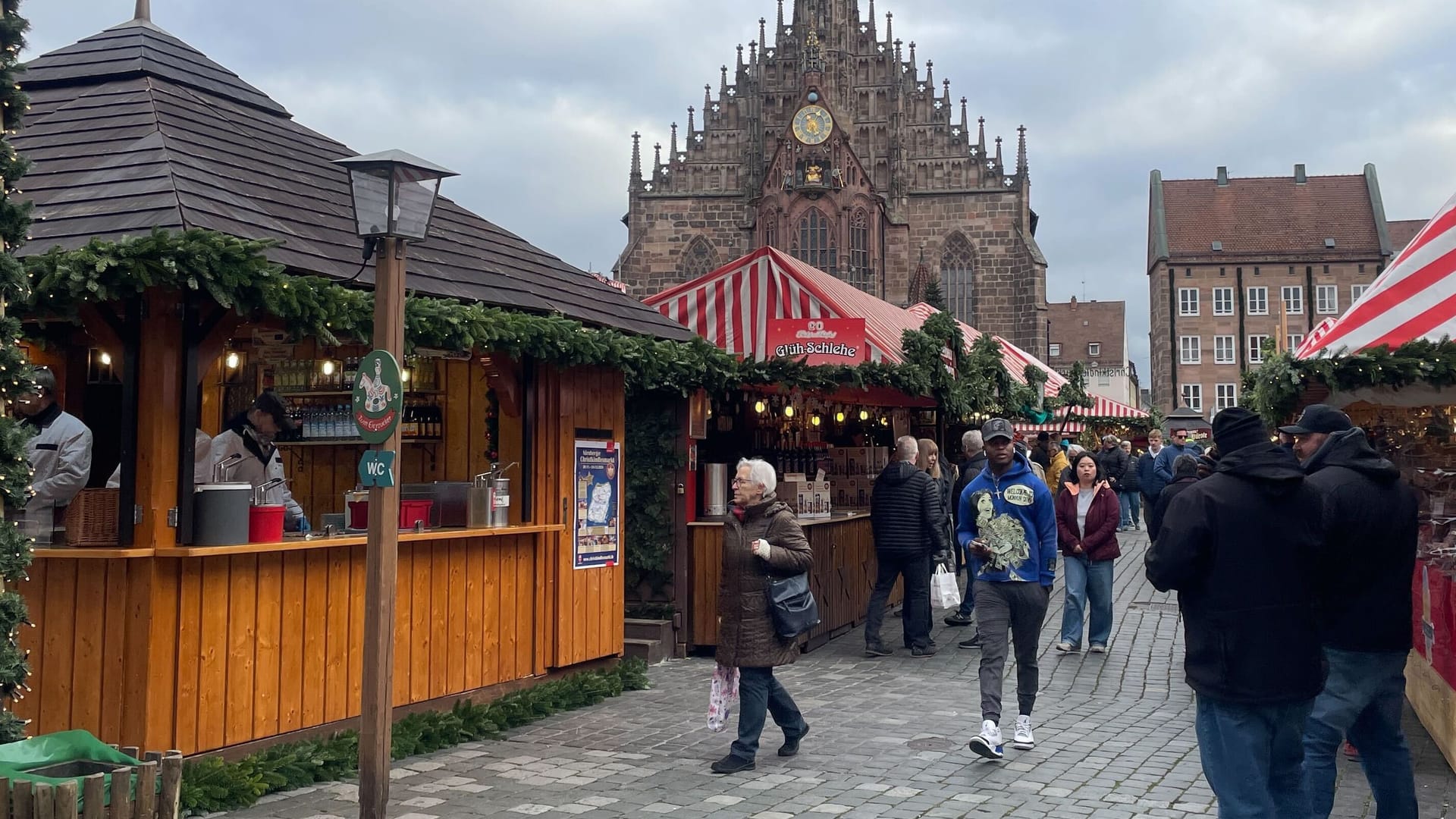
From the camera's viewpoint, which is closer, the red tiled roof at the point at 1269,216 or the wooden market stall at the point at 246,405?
the wooden market stall at the point at 246,405

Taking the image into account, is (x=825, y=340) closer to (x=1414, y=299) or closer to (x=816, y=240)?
(x=1414, y=299)

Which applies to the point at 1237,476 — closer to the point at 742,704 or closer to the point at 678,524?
the point at 742,704

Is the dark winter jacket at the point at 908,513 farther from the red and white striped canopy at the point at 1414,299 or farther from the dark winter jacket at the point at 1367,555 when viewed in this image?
the dark winter jacket at the point at 1367,555

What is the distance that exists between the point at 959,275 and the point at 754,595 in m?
45.7

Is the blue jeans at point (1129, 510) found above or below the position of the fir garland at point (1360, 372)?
below

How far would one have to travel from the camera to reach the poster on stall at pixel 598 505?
9.28m

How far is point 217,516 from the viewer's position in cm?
628

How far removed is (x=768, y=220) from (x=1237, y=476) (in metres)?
45.3

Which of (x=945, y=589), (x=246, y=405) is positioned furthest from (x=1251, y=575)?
(x=246, y=405)

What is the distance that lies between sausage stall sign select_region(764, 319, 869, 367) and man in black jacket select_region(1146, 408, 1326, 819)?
7561mm

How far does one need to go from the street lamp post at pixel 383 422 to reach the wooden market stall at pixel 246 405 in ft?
2.41

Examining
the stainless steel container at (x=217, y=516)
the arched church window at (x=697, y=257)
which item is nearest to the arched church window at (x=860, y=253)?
the arched church window at (x=697, y=257)

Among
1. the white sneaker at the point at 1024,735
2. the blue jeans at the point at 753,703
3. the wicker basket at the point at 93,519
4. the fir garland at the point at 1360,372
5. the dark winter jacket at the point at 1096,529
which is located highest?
the fir garland at the point at 1360,372

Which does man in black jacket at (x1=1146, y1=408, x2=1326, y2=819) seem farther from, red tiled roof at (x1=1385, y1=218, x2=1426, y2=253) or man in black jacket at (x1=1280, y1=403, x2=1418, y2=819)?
red tiled roof at (x1=1385, y1=218, x2=1426, y2=253)
